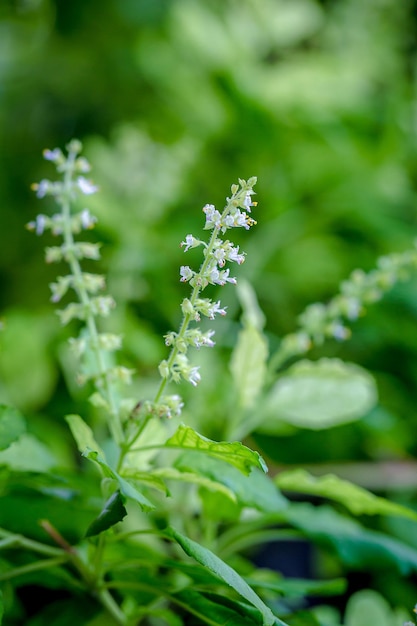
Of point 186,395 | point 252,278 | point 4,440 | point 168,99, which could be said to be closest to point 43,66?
point 168,99

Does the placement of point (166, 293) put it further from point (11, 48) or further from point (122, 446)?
point (11, 48)

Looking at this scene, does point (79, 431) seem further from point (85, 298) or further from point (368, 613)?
point (368, 613)

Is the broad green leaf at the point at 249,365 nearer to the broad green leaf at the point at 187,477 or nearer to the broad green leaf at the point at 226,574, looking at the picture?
the broad green leaf at the point at 187,477

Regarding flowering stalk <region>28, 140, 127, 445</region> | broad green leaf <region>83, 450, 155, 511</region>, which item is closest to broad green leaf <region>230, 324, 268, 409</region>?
flowering stalk <region>28, 140, 127, 445</region>

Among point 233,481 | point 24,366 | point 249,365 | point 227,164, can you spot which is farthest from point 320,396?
point 227,164

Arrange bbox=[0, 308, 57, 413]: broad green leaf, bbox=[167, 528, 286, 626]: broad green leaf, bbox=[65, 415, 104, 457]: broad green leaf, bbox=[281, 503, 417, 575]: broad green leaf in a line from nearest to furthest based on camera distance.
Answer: bbox=[167, 528, 286, 626]: broad green leaf → bbox=[65, 415, 104, 457]: broad green leaf → bbox=[281, 503, 417, 575]: broad green leaf → bbox=[0, 308, 57, 413]: broad green leaf

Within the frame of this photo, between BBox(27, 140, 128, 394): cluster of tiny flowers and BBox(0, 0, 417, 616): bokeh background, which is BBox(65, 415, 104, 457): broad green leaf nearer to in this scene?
BBox(27, 140, 128, 394): cluster of tiny flowers

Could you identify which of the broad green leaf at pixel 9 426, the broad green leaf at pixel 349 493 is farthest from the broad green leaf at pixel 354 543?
the broad green leaf at pixel 9 426
